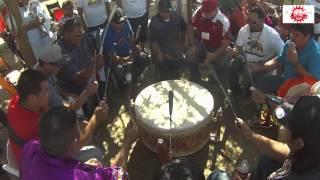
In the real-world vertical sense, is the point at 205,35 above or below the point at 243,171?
above

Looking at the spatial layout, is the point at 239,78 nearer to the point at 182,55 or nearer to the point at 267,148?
the point at 182,55

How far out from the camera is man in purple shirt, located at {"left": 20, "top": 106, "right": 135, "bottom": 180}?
3.21m

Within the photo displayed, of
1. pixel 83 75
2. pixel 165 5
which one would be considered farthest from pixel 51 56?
pixel 165 5

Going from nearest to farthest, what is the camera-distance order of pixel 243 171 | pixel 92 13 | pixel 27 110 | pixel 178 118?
pixel 27 110 → pixel 243 171 → pixel 178 118 → pixel 92 13

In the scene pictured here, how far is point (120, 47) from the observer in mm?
7180

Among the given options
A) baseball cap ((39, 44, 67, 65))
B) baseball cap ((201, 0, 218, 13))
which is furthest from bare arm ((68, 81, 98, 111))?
baseball cap ((201, 0, 218, 13))

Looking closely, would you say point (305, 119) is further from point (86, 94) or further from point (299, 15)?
point (86, 94)

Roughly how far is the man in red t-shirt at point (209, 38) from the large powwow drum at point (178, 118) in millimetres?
1311

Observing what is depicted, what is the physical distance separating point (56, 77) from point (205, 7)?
2.96m

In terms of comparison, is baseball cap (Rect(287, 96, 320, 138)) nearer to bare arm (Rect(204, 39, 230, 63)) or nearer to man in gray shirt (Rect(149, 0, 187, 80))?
bare arm (Rect(204, 39, 230, 63))

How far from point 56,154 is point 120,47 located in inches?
163

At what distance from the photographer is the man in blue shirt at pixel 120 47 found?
701 centimetres

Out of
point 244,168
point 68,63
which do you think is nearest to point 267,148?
point 244,168

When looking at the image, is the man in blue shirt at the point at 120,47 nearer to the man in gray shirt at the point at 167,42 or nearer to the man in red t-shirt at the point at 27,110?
the man in gray shirt at the point at 167,42
